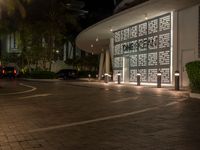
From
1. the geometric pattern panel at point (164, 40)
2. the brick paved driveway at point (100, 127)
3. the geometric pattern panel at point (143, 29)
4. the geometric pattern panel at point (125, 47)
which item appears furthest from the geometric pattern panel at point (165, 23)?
the brick paved driveway at point (100, 127)

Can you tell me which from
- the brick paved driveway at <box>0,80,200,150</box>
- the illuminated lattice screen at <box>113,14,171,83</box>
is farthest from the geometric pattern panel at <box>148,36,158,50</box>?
the brick paved driveway at <box>0,80,200,150</box>

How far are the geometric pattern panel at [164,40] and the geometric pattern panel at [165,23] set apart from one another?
466mm

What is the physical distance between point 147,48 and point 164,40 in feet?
8.70

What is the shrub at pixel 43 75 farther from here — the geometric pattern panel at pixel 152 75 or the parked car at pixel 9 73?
the geometric pattern panel at pixel 152 75

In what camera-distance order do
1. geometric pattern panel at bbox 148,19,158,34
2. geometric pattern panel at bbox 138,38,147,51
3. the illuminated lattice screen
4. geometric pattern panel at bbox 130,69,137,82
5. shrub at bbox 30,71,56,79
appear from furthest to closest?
shrub at bbox 30,71,56,79, geometric pattern panel at bbox 130,69,137,82, geometric pattern panel at bbox 138,38,147,51, geometric pattern panel at bbox 148,19,158,34, the illuminated lattice screen

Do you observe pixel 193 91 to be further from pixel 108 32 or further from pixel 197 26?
pixel 108 32

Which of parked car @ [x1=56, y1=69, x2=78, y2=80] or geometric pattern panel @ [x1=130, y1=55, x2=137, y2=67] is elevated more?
geometric pattern panel @ [x1=130, y1=55, x2=137, y2=67]

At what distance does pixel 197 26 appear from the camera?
22625 millimetres

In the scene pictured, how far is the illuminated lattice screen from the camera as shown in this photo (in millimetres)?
26480

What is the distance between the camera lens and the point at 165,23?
1038 inches

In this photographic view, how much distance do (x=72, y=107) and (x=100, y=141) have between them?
5.89 metres

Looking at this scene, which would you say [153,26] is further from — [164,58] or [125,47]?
[125,47]

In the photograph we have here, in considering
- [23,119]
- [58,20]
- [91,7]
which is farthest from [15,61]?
[23,119]

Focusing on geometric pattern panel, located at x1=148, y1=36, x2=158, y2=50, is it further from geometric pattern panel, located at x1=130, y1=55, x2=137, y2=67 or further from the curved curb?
the curved curb
